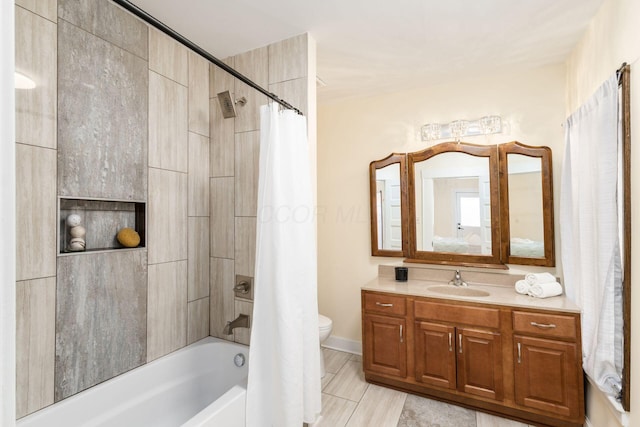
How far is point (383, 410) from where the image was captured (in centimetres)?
213

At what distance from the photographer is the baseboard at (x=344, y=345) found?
3.03 meters

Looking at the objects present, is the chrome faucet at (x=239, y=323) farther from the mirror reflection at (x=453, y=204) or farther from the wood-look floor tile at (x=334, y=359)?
the mirror reflection at (x=453, y=204)

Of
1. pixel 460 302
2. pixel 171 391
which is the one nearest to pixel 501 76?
pixel 460 302

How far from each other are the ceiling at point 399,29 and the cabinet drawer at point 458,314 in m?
1.85

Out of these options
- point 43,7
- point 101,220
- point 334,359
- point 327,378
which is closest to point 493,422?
point 327,378

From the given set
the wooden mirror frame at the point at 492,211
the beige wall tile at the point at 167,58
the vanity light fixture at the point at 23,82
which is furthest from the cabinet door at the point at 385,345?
the vanity light fixture at the point at 23,82

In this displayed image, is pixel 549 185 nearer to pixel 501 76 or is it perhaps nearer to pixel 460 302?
pixel 501 76

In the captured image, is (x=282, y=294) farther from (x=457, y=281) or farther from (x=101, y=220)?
(x=457, y=281)

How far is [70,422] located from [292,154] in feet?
5.57

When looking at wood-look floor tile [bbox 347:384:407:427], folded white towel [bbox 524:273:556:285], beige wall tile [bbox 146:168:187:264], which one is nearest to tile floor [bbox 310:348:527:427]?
wood-look floor tile [bbox 347:384:407:427]

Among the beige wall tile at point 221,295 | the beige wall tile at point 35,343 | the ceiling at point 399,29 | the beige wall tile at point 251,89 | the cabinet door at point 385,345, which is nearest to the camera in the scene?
the beige wall tile at point 35,343

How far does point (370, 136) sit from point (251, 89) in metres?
1.36

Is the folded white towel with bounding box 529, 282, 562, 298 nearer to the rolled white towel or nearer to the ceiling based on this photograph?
the rolled white towel

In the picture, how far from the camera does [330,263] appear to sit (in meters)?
3.20
